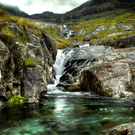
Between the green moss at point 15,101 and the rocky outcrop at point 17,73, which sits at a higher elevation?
the rocky outcrop at point 17,73

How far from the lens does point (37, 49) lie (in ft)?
37.2

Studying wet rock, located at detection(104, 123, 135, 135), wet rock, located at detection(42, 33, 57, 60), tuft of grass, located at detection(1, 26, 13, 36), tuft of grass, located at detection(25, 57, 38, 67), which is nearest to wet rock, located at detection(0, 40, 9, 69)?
tuft of grass, located at detection(1, 26, 13, 36)

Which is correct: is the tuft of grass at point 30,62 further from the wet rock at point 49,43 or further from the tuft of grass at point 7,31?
A: the wet rock at point 49,43

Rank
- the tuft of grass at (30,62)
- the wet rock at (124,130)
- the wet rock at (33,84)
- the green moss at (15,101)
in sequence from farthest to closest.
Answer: the tuft of grass at (30,62) < the wet rock at (33,84) < the green moss at (15,101) < the wet rock at (124,130)

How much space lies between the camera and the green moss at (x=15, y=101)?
7459 mm

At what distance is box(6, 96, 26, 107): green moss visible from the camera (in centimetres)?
746

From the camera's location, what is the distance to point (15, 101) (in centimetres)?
776

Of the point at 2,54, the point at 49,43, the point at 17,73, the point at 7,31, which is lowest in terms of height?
the point at 17,73

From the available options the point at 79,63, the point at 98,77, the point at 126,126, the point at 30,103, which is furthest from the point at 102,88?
the point at 79,63

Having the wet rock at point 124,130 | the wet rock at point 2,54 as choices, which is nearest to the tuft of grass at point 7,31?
the wet rock at point 2,54

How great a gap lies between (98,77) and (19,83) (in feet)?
20.7

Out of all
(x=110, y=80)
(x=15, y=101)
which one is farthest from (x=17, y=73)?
(x=110, y=80)

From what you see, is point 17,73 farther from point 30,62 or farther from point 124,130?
point 124,130

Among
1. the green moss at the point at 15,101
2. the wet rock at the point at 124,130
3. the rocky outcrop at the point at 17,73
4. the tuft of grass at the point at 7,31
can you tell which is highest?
the tuft of grass at the point at 7,31
